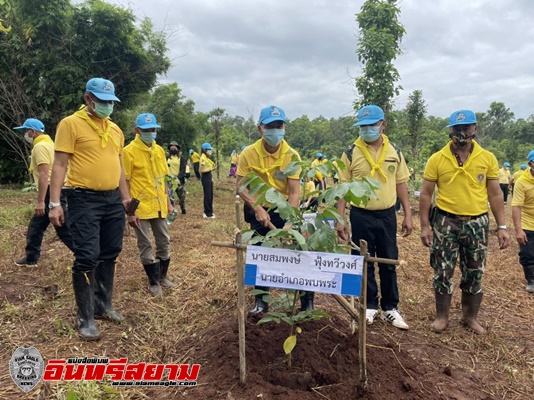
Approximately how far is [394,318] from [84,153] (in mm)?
3046

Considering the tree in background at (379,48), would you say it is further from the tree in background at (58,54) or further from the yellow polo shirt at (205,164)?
the tree in background at (58,54)

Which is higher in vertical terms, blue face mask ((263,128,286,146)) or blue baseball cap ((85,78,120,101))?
blue baseball cap ((85,78,120,101))

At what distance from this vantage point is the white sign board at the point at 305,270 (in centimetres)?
207

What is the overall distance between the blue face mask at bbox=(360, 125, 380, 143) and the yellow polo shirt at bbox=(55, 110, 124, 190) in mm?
2194

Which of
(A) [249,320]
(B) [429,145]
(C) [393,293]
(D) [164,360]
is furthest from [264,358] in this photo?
(B) [429,145]

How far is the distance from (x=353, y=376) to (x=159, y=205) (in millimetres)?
2541

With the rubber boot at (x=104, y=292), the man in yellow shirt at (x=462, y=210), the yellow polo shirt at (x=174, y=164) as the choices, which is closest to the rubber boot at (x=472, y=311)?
the man in yellow shirt at (x=462, y=210)

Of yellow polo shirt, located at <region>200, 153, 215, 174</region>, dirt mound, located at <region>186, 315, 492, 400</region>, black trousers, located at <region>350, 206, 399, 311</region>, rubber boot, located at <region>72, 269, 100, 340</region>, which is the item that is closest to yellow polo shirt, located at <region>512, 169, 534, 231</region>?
black trousers, located at <region>350, 206, 399, 311</region>

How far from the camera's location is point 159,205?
4004mm

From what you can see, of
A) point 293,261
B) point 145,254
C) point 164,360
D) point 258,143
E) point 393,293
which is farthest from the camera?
point 145,254

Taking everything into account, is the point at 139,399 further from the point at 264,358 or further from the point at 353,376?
the point at 353,376

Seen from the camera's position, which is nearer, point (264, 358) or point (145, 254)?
point (264, 358)

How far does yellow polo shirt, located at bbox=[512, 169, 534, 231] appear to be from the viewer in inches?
184

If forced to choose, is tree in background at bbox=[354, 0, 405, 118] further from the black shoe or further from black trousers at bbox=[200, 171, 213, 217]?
the black shoe
